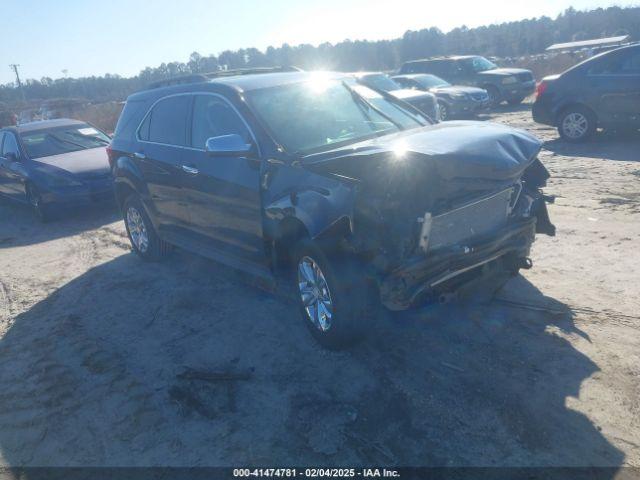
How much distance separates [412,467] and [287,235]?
6.69 ft

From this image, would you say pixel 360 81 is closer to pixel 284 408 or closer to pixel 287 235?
pixel 287 235

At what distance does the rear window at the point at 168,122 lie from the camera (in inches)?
224

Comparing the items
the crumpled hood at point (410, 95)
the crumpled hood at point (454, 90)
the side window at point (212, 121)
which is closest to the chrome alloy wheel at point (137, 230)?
the side window at point (212, 121)

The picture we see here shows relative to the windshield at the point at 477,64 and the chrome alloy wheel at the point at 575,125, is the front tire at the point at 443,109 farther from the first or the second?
the chrome alloy wheel at the point at 575,125

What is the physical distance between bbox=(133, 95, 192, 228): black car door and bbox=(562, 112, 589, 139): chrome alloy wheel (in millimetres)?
8210

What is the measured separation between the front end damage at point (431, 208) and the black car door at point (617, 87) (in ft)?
23.4

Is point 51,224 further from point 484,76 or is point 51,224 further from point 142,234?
point 484,76

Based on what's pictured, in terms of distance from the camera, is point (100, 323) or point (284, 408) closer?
point (284, 408)

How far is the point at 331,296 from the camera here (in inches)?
158

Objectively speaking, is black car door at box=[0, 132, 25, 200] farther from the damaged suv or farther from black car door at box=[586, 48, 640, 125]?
black car door at box=[586, 48, 640, 125]

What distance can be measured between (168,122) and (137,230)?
1.78 m

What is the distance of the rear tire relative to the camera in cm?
680

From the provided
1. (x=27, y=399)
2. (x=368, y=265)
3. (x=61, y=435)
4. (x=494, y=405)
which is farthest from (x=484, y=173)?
(x=27, y=399)

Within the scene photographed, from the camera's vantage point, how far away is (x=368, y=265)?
3912mm
